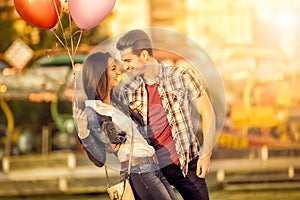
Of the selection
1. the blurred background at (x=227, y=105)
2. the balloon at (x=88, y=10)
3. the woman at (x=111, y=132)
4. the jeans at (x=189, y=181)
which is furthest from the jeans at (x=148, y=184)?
the blurred background at (x=227, y=105)

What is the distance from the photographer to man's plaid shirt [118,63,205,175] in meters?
6.16

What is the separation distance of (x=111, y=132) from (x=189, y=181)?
0.59 meters

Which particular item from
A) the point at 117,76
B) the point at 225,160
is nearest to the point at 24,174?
the point at 225,160

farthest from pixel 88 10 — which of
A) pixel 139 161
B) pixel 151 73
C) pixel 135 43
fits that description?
pixel 139 161

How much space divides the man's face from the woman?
89 millimetres

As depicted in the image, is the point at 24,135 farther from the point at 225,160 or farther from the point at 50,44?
the point at 225,160

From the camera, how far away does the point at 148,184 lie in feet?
19.8

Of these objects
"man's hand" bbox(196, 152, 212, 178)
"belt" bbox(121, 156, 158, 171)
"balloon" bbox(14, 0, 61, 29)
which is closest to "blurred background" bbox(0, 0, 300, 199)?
"balloon" bbox(14, 0, 61, 29)

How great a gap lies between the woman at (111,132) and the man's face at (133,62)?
9 cm

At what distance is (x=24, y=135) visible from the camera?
853 inches

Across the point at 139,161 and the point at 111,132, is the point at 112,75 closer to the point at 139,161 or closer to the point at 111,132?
the point at 111,132

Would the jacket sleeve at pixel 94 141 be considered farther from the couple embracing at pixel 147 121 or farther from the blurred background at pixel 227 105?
the blurred background at pixel 227 105

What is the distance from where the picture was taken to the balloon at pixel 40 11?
23.5ft

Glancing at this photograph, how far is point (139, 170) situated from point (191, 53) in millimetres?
8536
